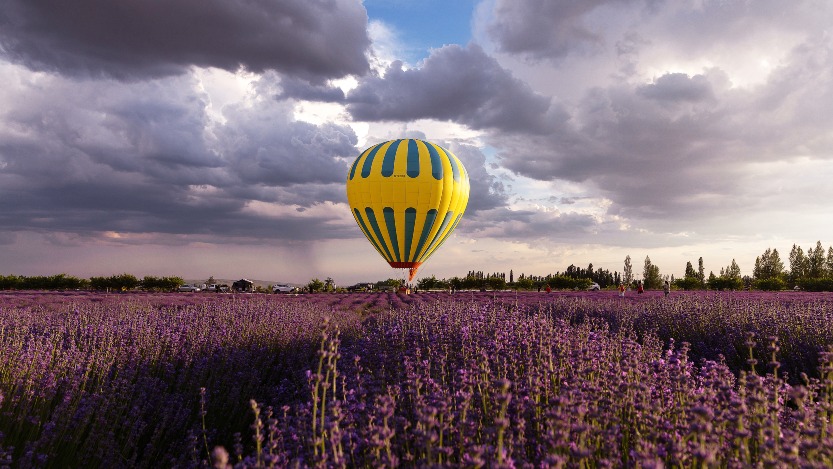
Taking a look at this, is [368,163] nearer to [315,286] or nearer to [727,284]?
[315,286]

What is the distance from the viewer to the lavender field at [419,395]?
2467 mm

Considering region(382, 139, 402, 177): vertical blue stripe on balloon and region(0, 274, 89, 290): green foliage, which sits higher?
region(382, 139, 402, 177): vertical blue stripe on balloon

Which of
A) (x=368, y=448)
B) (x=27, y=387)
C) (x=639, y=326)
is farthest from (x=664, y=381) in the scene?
(x=639, y=326)

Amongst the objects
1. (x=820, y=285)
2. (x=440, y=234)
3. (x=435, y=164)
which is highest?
(x=435, y=164)

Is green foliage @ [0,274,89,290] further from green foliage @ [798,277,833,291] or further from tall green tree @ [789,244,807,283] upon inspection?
tall green tree @ [789,244,807,283]

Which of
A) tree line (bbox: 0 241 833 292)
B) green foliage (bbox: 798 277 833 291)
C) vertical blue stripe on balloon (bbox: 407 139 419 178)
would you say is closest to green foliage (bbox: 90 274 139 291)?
tree line (bbox: 0 241 833 292)

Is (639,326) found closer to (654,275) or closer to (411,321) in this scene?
(411,321)

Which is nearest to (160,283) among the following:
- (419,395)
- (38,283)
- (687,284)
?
(38,283)

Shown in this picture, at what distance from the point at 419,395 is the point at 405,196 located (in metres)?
17.7

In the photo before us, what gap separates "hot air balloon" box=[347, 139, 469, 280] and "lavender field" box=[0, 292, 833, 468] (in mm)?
11395

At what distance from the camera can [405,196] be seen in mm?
20453

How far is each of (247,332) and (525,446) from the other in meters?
5.40

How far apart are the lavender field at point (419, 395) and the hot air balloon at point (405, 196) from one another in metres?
11.4

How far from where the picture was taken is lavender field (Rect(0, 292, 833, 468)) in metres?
2.47
